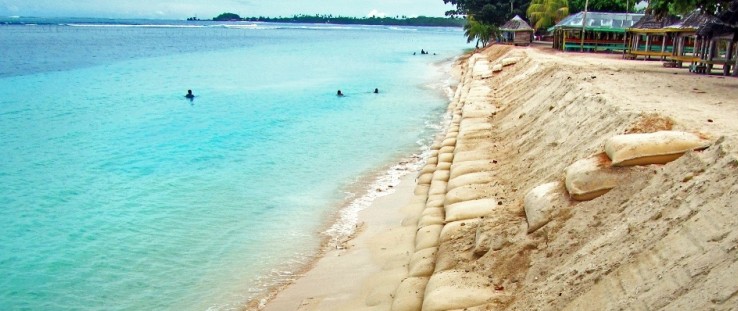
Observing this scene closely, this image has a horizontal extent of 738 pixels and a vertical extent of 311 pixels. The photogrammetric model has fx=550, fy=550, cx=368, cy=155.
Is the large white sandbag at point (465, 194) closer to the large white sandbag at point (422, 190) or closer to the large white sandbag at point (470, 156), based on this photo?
the large white sandbag at point (422, 190)

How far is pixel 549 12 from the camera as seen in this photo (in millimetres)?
40188

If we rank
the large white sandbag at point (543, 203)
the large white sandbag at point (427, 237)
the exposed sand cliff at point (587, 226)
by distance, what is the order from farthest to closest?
the large white sandbag at point (427, 237)
the large white sandbag at point (543, 203)
the exposed sand cliff at point (587, 226)

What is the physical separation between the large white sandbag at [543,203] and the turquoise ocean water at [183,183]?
3301 mm

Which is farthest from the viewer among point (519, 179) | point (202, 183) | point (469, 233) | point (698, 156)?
point (202, 183)

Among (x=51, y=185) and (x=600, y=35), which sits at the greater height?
(x=600, y=35)

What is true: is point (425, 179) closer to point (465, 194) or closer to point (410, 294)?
point (465, 194)

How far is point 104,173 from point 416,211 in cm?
917

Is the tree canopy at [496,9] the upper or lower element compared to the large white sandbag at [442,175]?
upper

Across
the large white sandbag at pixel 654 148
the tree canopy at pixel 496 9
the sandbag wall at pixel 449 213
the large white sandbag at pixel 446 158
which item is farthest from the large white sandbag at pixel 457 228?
the tree canopy at pixel 496 9

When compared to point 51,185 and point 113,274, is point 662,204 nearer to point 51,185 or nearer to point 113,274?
point 113,274

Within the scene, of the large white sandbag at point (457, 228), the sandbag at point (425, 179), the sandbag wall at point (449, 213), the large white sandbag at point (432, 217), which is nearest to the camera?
the sandbag wall at point (449, 213)

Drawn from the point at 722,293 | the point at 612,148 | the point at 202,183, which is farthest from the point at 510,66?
the point at 722,293

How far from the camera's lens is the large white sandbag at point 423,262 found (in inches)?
223

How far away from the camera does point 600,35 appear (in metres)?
33.1
